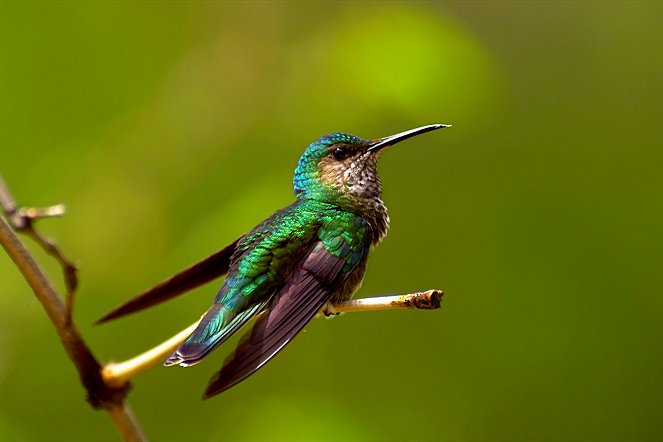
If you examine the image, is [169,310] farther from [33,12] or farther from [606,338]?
[606,338]

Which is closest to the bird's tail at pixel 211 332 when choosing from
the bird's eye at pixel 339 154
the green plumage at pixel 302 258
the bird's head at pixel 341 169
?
the green plumage at pixel 302 258

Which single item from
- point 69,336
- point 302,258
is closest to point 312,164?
point 302,258

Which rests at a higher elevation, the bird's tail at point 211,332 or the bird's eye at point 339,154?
the bird's eye at point 339,154

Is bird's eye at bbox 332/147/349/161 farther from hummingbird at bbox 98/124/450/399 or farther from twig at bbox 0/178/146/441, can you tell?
twig at bbox 0/178/146/441

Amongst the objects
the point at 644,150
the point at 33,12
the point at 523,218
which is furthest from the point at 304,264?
the point at 644,150

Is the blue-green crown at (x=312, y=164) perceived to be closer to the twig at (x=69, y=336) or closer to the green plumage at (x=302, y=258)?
the green plumage at (x=302, y=258)

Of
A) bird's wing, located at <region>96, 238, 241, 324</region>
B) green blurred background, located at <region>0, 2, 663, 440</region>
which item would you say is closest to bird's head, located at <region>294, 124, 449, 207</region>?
green blurred background, located at <region>0, 2, 663, 440</region>

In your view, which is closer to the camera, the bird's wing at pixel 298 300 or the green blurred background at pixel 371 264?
the bird's wing at pixel 298 300

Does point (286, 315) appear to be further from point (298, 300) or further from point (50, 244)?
point (50, 244)
